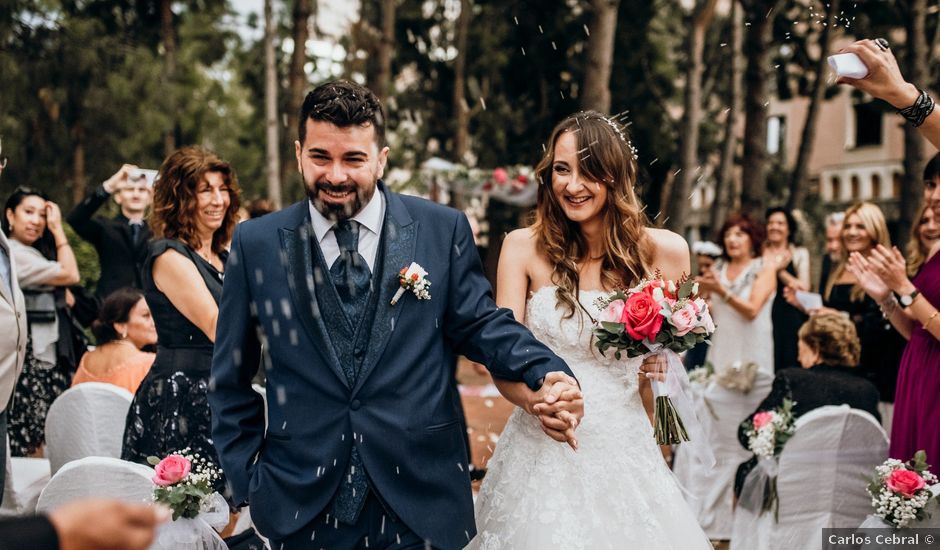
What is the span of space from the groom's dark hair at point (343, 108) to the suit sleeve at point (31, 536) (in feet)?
5.07

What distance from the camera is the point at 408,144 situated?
30.1 metres

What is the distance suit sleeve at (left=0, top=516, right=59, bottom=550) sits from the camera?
159 centimetres

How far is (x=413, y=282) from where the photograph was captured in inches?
115

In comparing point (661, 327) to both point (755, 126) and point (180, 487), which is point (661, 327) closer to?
point (180, 487)

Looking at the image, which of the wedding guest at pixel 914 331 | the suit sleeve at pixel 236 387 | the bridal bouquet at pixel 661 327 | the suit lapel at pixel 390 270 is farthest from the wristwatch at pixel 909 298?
the suit sleeve at pixel 236 387

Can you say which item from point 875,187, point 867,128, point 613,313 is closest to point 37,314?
point 613,313

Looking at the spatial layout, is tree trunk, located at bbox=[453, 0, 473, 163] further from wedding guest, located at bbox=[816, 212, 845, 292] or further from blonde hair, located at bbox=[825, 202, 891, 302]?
blonde hair, located at bbox=[825, 202, 891, 302]

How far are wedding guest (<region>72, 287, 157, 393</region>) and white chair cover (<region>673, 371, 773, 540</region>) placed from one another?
3.47 m

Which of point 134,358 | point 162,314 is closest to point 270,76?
point 134,358

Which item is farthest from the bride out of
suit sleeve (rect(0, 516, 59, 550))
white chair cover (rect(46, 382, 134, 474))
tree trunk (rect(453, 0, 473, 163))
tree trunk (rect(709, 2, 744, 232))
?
tree trunk (rect(453, 0, 473, 163))

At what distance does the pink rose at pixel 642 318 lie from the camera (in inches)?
136

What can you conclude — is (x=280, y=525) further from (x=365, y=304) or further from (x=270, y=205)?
(x=270, y=205)

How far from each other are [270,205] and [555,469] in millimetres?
6552

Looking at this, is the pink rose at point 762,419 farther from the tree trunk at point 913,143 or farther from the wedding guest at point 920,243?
the tree trunk at point 913,143
